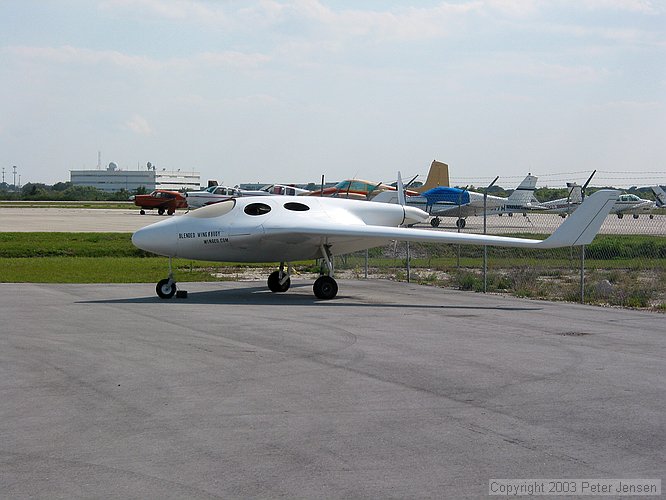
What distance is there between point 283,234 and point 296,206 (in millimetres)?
1496

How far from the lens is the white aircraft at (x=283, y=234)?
19422mm

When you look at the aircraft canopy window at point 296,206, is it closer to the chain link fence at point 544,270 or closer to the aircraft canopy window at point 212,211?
the aircraft canopy window at point 212,211

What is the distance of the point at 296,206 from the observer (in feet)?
69.3

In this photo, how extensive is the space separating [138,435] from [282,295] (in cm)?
1349

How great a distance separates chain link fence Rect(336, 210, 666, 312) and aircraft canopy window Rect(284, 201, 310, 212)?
3945 mm

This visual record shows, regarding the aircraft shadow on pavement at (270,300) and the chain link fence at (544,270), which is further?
the chain link fence at (544,270)

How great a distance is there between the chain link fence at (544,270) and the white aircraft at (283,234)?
5.41 ft

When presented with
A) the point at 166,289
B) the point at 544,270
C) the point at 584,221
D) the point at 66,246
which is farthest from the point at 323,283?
the point at 66,246

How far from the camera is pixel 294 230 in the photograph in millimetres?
19609

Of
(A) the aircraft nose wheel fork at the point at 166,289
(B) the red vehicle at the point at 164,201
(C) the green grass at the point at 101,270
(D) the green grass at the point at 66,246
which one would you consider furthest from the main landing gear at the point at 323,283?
(B) the red vehicle at the point at 164,201

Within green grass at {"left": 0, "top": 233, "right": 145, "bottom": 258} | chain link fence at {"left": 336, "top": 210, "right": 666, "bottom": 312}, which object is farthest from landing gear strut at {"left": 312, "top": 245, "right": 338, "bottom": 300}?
green grass at {"left": 0, "top": 233, "right": 145, "bottom": 258}

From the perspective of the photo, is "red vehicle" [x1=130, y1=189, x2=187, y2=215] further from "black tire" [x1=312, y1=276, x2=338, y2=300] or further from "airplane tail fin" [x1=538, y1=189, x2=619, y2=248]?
"airplane tail fin" [x1=538, y1=189, x2=619, y2=248]

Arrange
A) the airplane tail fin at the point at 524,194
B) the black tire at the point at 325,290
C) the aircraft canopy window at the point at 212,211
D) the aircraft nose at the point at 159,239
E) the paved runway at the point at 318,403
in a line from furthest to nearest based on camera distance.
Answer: the airplane tail fin at the point at 524,194 < the aircraft canopy window at the point at 212,211 < the black tire at the point at 325,290 < the aircraft nose at the point at 159,239 < the paved runway at the point at 318,403

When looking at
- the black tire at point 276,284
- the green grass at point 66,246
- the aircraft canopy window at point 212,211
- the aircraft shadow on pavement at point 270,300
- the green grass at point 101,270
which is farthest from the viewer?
the green grass at point 66,246
